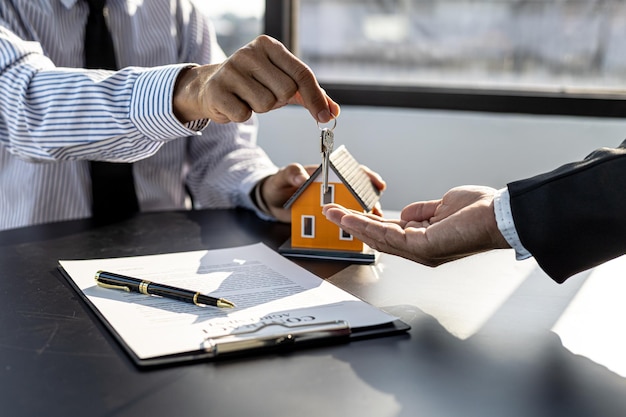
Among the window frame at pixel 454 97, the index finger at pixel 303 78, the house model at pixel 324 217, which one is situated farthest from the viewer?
the window frame at pixel 454 97

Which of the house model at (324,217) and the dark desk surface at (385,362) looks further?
the house model at (324,217)

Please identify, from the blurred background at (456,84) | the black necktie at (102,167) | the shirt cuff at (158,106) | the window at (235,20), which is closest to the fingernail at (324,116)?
the shirt cuff at (158,106)

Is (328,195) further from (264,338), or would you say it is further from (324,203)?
(264,338)

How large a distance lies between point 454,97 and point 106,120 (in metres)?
1.44

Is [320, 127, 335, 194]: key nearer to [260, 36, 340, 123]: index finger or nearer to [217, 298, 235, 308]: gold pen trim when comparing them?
[260, 36, 340, 123]: index finger

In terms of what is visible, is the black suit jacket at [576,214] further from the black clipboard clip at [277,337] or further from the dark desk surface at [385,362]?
the black clipboard clip at [277,337]

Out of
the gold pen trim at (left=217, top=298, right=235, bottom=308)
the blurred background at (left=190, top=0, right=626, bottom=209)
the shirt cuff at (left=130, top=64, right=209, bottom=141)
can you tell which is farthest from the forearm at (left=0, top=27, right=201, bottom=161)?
the blurred background at (left=190, top=0, right=626, bottom=209)

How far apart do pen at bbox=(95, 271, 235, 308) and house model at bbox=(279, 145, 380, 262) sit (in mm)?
307

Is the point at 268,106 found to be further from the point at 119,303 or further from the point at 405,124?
the point at 405,124

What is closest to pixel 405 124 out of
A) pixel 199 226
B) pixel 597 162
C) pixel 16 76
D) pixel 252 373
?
pixel 199 226

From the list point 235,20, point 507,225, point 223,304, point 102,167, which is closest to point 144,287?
point 223,304

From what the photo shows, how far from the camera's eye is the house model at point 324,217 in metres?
1.19

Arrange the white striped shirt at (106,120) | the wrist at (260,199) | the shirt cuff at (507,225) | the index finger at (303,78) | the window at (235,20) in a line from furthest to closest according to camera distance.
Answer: the window at (235,20) → the wrist at (260,199) → the white striped shirt at (106,120) → the index finger at (303,78) → the shirt cuff at (507,225)

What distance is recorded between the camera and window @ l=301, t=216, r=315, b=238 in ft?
3.98
